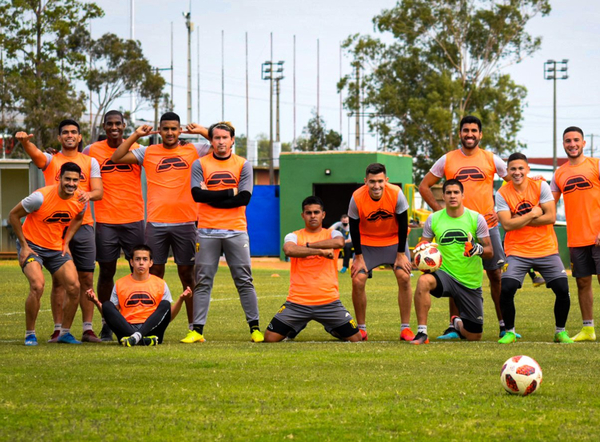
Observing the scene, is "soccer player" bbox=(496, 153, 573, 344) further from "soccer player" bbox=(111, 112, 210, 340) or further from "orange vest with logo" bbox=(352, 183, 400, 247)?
"soccer player" bbox=(111, 112, 210, 340)

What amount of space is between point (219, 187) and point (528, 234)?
3571mm

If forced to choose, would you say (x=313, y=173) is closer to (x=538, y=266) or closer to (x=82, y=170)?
(x=538, y=266)

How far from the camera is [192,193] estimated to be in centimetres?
966

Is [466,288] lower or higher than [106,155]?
lower

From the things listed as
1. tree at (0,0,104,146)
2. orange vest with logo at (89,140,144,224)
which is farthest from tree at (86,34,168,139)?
orange vest with logo at (89,140,144,224)

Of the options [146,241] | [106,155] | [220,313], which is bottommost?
[220,313]

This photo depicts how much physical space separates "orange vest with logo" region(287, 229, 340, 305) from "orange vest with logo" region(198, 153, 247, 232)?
748mm

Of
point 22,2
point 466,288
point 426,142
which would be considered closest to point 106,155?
point 466,288

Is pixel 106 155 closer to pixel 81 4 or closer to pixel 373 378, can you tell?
pixel 373 378

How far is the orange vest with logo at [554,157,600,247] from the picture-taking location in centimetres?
1034

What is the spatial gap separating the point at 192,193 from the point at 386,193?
7.36 feet

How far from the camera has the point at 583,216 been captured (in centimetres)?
1037

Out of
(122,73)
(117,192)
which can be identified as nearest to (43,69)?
(122,73)

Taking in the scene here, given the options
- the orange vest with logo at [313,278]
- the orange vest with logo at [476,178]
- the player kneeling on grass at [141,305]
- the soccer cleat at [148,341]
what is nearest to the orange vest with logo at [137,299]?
the player kneeling on grass at [141,305]
